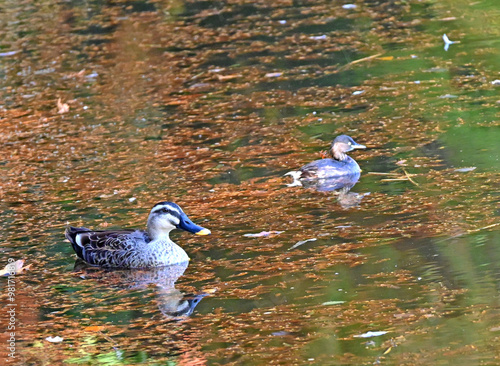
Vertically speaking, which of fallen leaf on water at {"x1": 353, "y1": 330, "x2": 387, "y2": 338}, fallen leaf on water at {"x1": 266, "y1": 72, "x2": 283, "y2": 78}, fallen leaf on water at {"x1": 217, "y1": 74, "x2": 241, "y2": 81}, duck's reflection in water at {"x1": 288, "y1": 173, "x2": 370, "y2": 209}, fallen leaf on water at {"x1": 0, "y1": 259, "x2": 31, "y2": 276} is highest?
fallen leaf on water at {"x1": 353, "y1": 330, "x2": 387, "y2": 338}

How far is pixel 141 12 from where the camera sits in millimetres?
20375

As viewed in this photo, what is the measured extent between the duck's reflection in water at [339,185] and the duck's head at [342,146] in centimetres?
24

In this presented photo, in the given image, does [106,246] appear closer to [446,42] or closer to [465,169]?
[465,169]

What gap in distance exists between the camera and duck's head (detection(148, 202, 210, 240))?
9.14 metres

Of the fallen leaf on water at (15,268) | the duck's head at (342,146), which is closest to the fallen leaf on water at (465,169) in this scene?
the duck's head at (342,146)

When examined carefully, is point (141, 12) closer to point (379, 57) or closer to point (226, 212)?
point (379, 57)

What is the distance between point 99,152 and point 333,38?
17.7 ft

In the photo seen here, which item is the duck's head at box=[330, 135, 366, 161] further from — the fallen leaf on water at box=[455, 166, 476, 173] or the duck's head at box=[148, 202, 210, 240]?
the duck's head at box=[148, 202, 210, 240]

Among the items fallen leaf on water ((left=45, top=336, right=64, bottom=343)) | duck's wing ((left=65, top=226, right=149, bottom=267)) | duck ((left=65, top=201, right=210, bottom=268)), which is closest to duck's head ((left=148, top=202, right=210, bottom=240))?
duck ((left=65, top=201, right=210, bottom=268))

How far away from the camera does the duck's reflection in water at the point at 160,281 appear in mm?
7875

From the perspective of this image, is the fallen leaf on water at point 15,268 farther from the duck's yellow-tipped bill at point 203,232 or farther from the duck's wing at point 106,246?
the duck's yellow-tipped bill at point 203,232

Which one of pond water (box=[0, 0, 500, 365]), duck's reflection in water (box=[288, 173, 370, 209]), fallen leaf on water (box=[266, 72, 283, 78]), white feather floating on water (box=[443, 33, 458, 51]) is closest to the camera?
pond water (box=[0, 0, 500, 365])

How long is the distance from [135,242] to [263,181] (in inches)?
75.5

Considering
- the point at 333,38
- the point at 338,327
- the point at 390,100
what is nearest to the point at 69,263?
the point at 338,327
